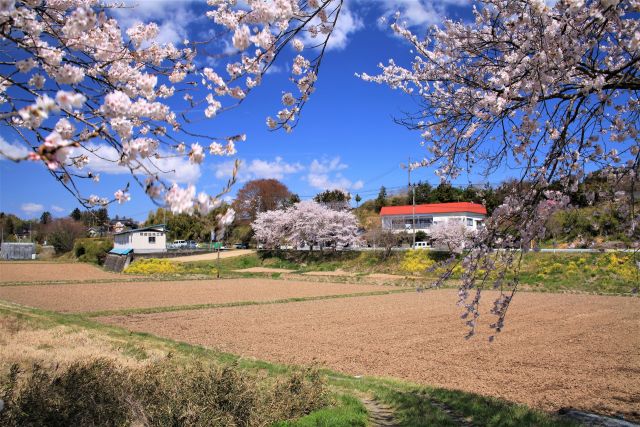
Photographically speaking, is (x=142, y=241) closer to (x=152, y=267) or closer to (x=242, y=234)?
(x=152, y=267)

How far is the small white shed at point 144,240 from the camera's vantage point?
183ft

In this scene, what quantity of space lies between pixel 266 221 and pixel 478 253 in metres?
54.9

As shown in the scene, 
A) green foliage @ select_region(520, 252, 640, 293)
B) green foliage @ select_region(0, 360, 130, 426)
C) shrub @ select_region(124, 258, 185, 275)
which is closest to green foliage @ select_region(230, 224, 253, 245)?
shrub @ select_region(124, 258, 185, 275)

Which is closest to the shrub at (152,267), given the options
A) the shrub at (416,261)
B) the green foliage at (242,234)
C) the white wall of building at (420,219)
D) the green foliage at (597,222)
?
the shrub at (416,261)

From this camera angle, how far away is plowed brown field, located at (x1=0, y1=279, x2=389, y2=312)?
69.6 ft

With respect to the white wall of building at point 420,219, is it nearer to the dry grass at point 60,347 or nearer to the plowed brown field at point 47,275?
the plowed brown field at point 47,275

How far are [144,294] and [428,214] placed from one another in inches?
1618

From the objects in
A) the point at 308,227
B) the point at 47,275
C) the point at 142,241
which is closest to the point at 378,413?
the point at 47,275

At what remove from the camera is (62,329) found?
484 inches

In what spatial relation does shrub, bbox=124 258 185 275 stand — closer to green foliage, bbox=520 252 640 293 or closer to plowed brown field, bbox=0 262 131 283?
plowed brown field, bbox=0 262 131 283

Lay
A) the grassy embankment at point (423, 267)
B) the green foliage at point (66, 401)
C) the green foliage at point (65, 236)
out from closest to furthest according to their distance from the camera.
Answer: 1. the green foliage at point (66, 401)
2. the grassy embankment at point (423, 267)
3. the green foliage at point (65, 236)

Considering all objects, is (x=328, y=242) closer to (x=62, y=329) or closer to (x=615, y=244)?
(x=62, y=329)

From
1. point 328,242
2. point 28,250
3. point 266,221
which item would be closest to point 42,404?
point 328,242

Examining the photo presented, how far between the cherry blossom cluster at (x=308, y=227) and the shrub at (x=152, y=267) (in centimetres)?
1495
